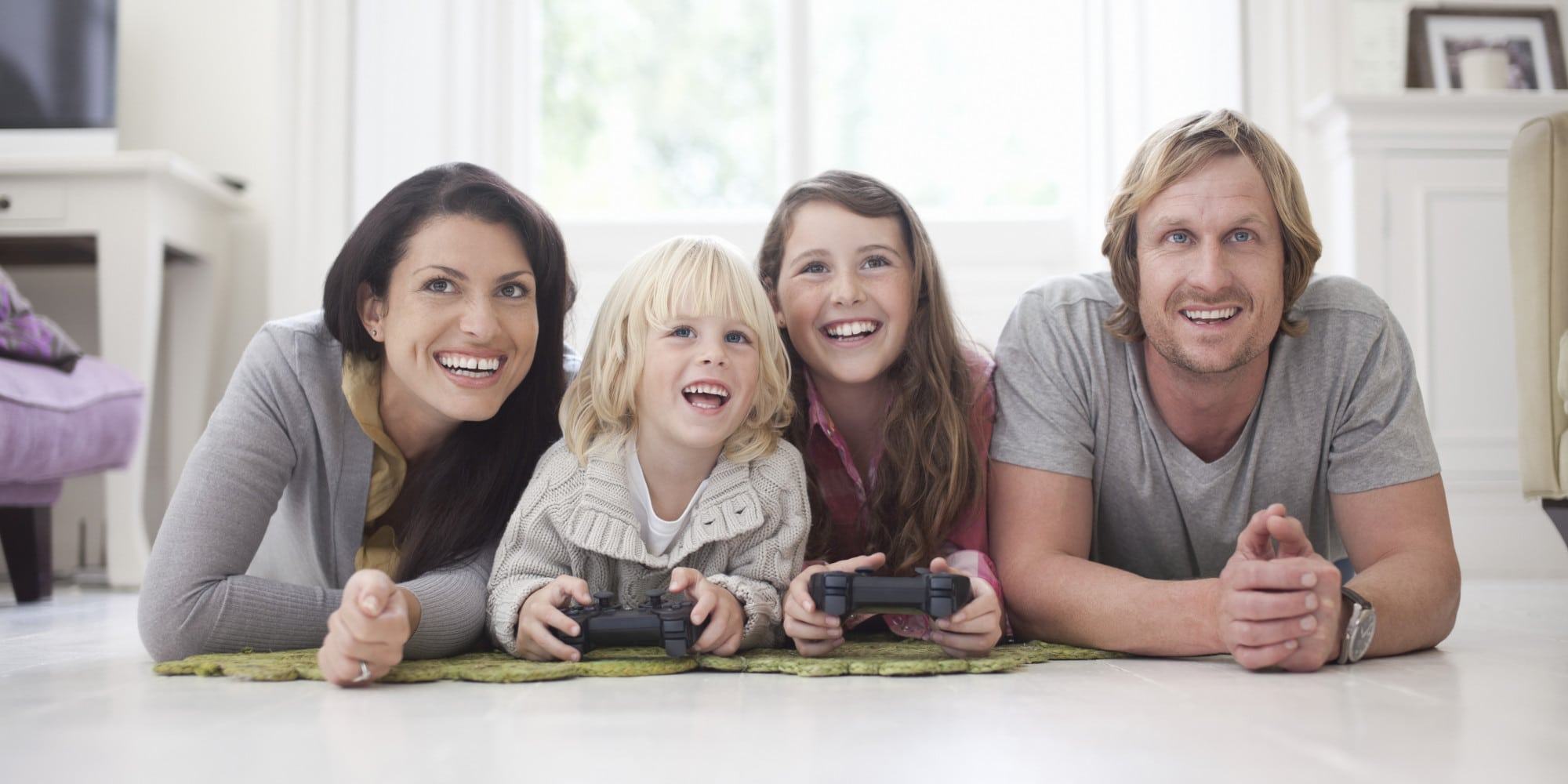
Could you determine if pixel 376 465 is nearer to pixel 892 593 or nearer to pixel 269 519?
pixel 269 519

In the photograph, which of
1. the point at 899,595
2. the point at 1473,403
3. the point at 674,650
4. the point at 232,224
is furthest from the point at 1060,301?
the point at 232,224

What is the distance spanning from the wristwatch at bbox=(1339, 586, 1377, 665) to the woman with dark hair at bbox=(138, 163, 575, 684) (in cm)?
96

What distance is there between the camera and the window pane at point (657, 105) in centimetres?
366

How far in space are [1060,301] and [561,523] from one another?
0.73 m

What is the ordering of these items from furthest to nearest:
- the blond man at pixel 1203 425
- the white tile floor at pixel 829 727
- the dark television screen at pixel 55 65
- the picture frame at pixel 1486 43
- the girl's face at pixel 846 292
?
the picture frame at pixel 1486 43 < the dark television screen at pixel 55 65 < the girl's face at pixel 846 292 < the blond man at pixel 1203 425 < the white tile floor at pixel 829 727

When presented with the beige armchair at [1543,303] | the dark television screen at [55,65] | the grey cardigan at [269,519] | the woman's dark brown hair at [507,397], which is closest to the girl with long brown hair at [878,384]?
the woman's dark brown hair at [507,397]

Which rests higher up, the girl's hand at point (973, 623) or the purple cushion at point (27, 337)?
the purple cushion at point (27, 337)

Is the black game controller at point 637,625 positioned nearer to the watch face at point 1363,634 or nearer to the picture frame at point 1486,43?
the watch face at point 1363,634

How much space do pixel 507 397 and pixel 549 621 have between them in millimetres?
395

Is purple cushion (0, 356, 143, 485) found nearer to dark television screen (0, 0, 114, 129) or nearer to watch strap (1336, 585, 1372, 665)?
dark television screen (0, 0, 114, 129)

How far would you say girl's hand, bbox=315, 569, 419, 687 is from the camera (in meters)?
1.16

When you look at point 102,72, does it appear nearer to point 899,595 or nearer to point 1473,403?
point 899,595

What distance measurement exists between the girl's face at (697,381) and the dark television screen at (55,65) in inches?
86.7

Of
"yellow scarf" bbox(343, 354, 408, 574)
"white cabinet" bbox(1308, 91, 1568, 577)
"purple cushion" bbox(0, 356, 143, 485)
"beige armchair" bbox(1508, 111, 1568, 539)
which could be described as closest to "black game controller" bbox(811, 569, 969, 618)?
"yellow scarf" bbox(343, 354, 408, 574)
